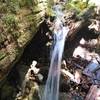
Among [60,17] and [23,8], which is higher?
[23,8]

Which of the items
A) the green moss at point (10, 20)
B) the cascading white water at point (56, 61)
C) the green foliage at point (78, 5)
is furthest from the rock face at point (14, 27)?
the green foliage at point (78, 5)

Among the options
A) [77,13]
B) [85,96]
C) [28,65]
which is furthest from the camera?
[77,13]

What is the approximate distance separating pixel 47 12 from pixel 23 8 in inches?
44.5

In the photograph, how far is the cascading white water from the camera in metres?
5.52

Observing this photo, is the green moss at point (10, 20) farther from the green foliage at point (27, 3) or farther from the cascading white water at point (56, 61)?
the cascading white water at point (56, 61)

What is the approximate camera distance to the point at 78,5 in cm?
695

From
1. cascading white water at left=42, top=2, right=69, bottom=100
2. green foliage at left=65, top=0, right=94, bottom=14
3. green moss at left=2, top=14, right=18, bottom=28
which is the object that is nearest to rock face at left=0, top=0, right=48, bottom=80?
green moss at left=2, top=14, right=18, bottom=28

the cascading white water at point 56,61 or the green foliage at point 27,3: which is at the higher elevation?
the green foliage at point 27,3

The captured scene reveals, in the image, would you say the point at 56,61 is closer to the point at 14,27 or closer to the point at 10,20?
the point at 14,27

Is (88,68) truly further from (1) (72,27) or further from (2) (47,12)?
(2) (47,12)

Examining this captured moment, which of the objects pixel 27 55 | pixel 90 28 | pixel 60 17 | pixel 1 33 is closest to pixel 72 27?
pixel 60 17

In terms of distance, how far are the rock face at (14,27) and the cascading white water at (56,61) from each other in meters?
1.17

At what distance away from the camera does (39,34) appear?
19.0 ft

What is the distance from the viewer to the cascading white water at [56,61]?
5520mm
